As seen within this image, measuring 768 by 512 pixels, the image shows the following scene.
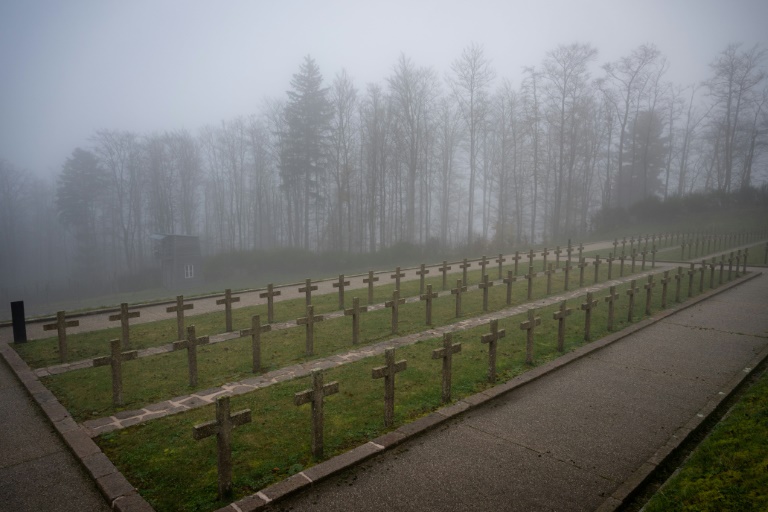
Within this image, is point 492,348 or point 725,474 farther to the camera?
point 492,348

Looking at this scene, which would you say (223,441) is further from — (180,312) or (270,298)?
(270,298)

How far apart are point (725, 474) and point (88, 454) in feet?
20.7

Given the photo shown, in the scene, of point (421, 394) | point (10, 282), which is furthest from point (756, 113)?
point (10, 282)

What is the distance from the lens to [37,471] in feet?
14.8

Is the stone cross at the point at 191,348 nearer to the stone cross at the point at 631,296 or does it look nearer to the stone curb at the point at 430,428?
the stone curb at the point at 430,428

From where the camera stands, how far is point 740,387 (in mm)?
6582

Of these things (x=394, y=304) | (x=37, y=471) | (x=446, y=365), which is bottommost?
(x=37, y=471)

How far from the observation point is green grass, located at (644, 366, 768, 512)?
3730mm

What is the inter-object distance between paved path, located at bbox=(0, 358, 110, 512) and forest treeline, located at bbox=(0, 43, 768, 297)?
2806 cm

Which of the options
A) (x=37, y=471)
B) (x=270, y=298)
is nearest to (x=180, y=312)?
(x=270, y=298)

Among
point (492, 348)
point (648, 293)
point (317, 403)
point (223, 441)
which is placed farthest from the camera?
point (648, 293)

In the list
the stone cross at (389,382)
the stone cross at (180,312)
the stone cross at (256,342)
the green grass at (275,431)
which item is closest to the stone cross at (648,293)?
the green grass at (275,431)

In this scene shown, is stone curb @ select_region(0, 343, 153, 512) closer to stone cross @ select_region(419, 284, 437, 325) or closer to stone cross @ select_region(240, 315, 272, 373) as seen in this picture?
stone cross @ select_region(240, 315, 272, 373)

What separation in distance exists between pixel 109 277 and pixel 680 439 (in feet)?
174
